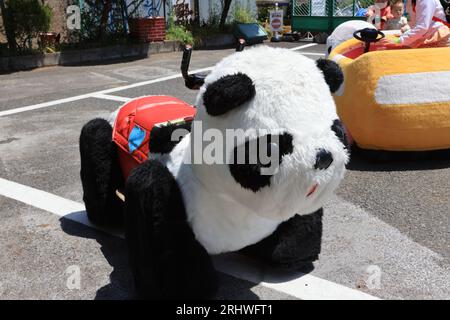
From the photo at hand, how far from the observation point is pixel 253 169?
2246 millimetres

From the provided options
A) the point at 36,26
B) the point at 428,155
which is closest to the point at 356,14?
the point at 36,26

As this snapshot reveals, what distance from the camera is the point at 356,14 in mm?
15641

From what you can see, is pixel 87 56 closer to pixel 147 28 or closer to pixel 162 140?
pixel 147 28

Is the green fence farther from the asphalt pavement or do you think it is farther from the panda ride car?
the panda ride car

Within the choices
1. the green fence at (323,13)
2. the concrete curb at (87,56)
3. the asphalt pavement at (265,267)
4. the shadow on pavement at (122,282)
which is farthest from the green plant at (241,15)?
the shadow on pavement at (122,282)

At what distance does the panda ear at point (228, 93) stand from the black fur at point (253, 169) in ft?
0.60

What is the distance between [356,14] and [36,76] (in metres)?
9.43

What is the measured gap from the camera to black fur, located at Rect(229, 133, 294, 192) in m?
2.22

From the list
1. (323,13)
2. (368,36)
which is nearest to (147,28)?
(323,13)

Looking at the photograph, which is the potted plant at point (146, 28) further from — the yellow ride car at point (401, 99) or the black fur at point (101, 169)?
the black fur at point (101, 169)

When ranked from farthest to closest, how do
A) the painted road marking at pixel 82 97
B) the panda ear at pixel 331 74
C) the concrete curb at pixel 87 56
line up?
the concrete curb at pixel 87 56, the painted road marking at pixel 82 97, the panda ear at pixel 331 74

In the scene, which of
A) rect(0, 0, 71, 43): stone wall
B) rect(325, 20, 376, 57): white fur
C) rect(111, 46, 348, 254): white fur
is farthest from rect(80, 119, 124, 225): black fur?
rect(0, 0, 71, 43): stone wall

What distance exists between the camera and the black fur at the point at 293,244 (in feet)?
9.84
